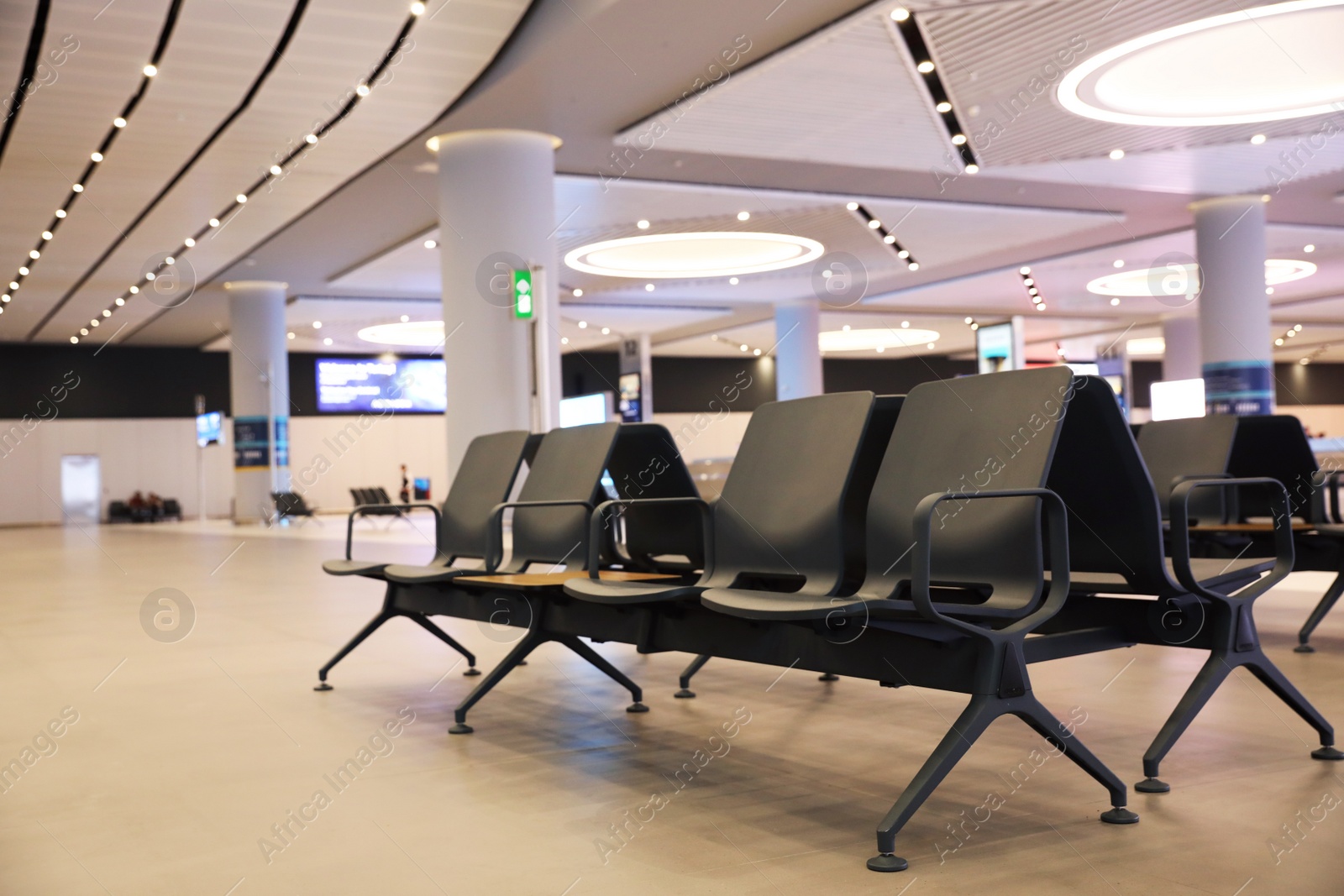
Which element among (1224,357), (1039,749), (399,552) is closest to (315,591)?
(399,552)

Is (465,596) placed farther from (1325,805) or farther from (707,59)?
(707,59)

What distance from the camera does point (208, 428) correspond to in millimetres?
22609

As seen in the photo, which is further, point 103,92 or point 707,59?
point 103,92

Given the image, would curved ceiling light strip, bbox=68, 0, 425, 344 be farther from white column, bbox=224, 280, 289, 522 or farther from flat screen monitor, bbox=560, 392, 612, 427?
flat screen monitor, bbox=560, 392, 612, 427

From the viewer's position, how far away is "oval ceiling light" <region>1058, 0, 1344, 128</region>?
344 inches

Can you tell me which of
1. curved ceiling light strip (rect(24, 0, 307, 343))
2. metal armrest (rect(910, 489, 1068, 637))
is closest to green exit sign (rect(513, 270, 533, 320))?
curved ceiling light strip (rect(24, 0, 307, 343))

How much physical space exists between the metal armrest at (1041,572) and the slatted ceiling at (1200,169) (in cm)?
1045

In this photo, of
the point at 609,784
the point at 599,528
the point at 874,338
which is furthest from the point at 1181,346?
the point at 609,784

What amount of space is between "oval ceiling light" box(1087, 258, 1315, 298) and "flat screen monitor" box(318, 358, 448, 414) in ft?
50.0

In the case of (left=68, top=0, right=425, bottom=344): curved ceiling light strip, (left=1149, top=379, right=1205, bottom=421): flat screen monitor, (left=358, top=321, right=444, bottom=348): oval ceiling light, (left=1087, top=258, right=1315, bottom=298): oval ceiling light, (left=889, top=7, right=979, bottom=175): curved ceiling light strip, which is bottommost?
(left=1149, top=379, right=1205, bottom=421): flat screen monitor

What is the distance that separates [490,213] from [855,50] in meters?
3.62

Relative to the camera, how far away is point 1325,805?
2488 millimetres

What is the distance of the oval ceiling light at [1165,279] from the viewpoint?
19.4 m

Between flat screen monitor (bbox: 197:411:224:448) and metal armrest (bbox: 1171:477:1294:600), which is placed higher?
flat screen monitor (bbox: 197:411:224:448)
